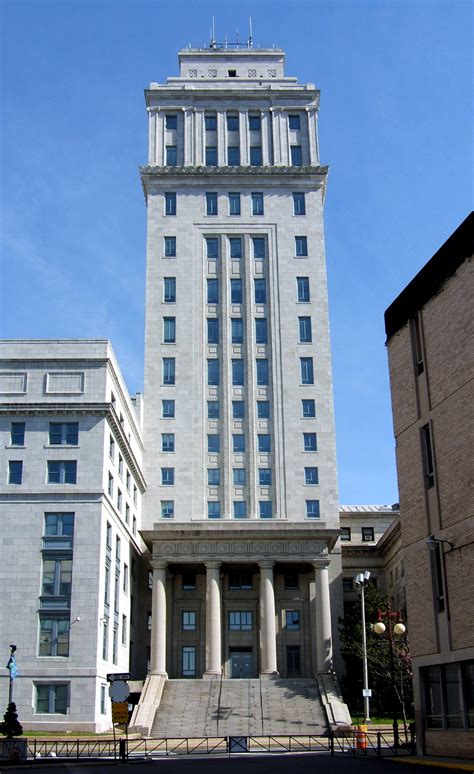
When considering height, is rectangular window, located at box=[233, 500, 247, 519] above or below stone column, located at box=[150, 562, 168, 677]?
above

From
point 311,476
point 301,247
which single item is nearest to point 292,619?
point 311,476

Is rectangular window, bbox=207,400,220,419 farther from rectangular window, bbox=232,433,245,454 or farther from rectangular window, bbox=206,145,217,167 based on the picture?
rectangular window, bbox=206,145,217,167

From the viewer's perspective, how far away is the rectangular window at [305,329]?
266ft

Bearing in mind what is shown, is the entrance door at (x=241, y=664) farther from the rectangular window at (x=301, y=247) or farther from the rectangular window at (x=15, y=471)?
the rectangular window at (x=301, y=247)

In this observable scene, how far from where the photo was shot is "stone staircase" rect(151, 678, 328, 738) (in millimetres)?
54875

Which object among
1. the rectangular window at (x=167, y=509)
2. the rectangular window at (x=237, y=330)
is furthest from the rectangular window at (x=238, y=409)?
the rectangular window at (x=167, y=509)

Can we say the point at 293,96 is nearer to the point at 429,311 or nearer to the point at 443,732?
the point at 429,311

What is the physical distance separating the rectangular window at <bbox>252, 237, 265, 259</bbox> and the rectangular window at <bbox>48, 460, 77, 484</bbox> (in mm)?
31918

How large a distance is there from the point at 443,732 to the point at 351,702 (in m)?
38.6

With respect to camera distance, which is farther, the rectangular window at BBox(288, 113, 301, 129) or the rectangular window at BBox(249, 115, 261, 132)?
the rectangular window at BBox(288, 113, 301, 129)

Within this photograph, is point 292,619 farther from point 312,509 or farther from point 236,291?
point 236,291

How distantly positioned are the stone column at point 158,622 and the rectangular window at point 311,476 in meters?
14.9

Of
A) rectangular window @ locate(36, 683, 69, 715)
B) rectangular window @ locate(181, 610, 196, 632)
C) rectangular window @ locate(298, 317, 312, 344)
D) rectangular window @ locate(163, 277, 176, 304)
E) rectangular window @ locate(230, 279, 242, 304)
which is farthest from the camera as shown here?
rectangular window @ locate(230, 279, 242, 304)

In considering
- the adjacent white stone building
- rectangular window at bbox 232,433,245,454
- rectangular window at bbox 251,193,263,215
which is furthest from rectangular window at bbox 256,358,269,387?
the adjacent white stone building
